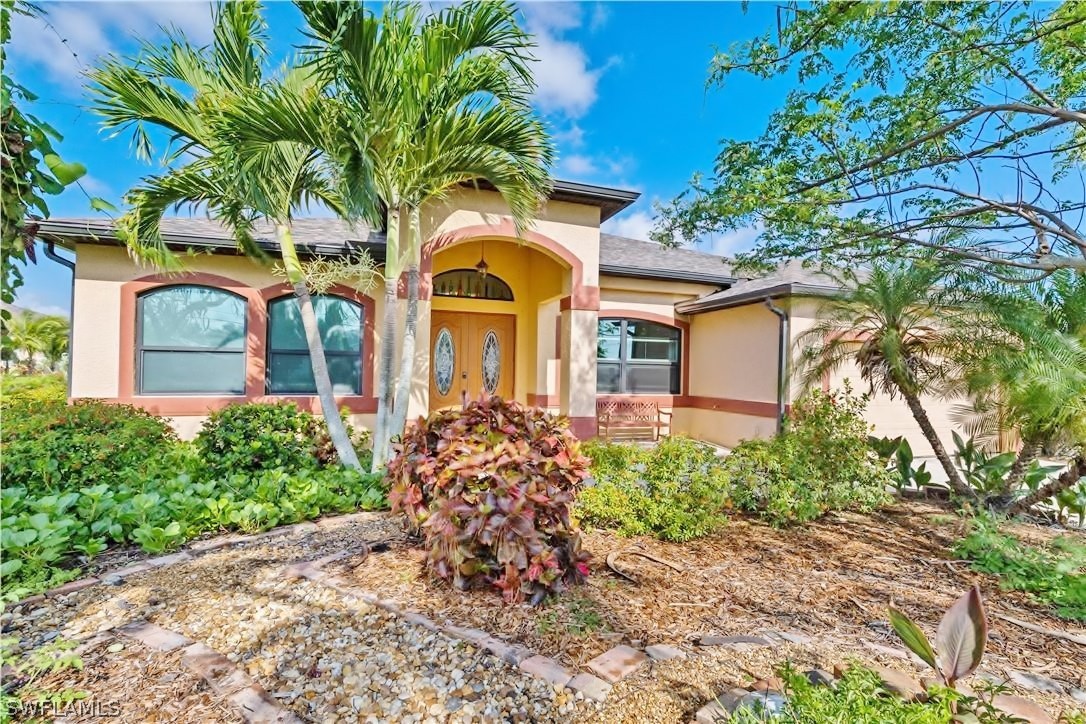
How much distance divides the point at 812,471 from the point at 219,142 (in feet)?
25.0

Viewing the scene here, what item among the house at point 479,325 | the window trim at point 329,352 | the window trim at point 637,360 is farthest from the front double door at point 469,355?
the window trim at point 637,360

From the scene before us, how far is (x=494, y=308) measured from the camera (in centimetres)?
1123

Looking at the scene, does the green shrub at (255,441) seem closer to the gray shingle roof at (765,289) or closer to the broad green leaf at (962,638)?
the broad green leaf at (962,638)

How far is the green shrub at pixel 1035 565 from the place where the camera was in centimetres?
351

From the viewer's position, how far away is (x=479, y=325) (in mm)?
11188

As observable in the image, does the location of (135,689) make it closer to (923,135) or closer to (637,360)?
(923,135)

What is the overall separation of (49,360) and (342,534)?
22.8 metres

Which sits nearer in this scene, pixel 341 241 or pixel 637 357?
pixel 341 241

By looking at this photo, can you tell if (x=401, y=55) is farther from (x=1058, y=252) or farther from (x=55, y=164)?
(x=1058, y=252)

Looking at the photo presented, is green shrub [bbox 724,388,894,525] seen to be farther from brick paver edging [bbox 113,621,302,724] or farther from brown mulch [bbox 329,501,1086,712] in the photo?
brick paver edging [bbox 113,621,302,724]

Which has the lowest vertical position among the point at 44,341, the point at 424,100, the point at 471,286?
the point at 44,341

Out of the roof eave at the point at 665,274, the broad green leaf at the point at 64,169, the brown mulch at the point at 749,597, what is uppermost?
the roof eave at the point at 665,274

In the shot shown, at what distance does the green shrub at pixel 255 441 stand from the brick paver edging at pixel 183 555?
1565mm

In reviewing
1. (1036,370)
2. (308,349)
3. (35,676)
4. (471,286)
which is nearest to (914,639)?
(35,676)
